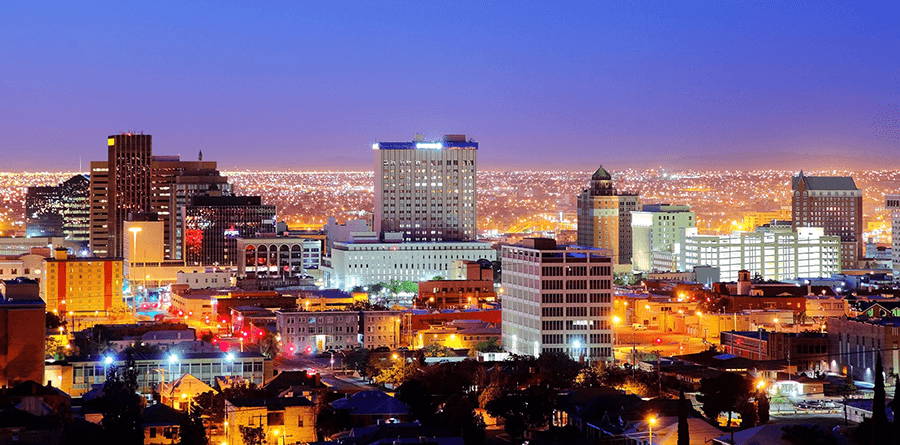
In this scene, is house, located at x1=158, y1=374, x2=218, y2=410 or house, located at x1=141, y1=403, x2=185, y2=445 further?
house, located at x1=158, y1=374, x2=218, y2=410

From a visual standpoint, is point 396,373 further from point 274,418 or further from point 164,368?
point 274,418

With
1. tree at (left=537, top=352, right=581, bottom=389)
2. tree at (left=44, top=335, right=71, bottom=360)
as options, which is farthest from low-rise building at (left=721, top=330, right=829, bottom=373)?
tree at (left=44, top=335, right=71, bottom=360)

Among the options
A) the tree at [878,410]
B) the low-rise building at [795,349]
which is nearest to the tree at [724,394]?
the low-rise building at [795,349]

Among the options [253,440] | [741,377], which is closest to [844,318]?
[741,377]

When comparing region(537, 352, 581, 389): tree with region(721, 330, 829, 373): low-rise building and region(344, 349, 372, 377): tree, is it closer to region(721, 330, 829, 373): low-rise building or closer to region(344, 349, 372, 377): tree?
region(344, 349, 372, 377): tree

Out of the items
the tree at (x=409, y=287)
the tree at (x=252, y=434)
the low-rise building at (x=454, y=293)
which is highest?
the low-rise building at (x=454, y=293)

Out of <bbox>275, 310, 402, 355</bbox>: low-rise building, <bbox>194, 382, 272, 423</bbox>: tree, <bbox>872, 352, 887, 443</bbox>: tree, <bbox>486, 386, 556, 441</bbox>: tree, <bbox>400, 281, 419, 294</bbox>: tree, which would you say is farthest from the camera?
<bbox>400, 281, 419, 294</bbox>: tree

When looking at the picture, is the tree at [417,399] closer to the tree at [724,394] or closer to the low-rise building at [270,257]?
the tree at [724,394]
